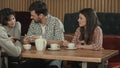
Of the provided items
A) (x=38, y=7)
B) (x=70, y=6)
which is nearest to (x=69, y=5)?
(x=70, y=6)

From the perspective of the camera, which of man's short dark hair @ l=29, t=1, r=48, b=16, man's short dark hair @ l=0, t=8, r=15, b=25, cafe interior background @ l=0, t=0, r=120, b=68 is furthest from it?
cafe interior background @ l=0, t=0, r=120, b=68

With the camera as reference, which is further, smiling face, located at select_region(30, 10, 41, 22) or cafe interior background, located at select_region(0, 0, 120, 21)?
cafe interior background, located at select_region(0, 0, 120, 21)

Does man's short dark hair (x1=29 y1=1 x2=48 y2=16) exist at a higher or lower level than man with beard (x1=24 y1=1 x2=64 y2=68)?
higher

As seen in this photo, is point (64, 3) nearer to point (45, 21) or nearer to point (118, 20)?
point (118, 20)

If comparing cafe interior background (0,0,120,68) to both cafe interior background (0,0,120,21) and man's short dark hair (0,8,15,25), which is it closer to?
cafe interior background (0,0,120,21)

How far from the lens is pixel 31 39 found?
4289mm

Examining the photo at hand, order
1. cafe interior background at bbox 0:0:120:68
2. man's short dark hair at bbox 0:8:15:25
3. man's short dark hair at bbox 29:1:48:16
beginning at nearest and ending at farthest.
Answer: man's short dark hair at bbox 0:8:15:25 → man's short dark hair at bbox 29:1:48:16 → cafe interior background at bbox 0:0:120:68

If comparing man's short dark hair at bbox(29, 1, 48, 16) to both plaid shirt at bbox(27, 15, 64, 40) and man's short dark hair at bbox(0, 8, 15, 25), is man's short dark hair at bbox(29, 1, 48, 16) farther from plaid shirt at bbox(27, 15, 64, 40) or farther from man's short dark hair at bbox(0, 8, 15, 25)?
man's short dark hair at bbox(0, 8, 15, 25)

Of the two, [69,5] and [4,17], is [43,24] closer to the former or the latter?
[4,17]

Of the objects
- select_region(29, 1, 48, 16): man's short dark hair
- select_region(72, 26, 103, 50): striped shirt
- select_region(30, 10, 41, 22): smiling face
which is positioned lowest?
select_region(72, 26, 103, 50): striped shirt

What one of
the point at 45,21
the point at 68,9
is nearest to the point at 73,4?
the point at 68,9

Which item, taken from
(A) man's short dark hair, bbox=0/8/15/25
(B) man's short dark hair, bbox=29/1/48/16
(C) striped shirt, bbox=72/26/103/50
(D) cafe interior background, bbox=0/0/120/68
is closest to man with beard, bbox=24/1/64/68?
(B) man's short dark hair, bbox=29/1/48/16

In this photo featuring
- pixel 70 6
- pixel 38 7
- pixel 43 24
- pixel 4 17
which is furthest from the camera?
pixel 70 6

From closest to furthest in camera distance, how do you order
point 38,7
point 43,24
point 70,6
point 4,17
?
point 4,17, point 38,7, point 43,24, point 70,6
